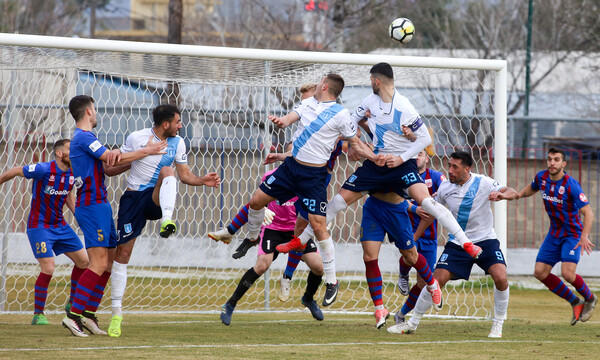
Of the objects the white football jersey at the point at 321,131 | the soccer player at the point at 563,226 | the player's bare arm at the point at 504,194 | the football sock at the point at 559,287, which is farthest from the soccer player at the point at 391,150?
the football sock at the point at 559,287

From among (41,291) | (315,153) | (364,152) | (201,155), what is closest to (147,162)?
(315,153)

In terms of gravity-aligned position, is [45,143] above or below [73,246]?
above

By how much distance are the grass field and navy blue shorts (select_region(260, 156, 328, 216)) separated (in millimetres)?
1288

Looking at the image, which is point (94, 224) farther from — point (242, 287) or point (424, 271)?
point (424, 271)

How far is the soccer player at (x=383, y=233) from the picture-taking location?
7688mm

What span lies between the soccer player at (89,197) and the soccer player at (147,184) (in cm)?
22

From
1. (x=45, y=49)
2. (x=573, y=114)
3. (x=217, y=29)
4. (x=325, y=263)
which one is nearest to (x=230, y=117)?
(x=45, y=49)

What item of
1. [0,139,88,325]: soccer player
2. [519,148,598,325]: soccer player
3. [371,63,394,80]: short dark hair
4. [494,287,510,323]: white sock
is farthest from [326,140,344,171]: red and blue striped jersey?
[0,139,88,325]: soccer player

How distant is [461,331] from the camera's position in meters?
8.11

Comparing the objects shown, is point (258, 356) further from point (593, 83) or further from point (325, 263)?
point (593, 83)

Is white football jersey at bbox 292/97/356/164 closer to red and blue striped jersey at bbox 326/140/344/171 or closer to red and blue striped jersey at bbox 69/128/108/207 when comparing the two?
red and blue striped jersey at bbox 326/140/344/171

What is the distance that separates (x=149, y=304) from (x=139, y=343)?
4.15m

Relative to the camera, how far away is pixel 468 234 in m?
7.77

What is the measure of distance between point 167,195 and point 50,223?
217cm
